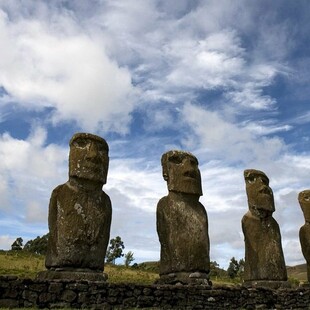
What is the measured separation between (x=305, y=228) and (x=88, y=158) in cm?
999

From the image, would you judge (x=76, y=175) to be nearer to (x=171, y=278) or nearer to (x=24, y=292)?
(x=24, y=292)

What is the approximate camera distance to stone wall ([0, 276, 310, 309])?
30.0ft

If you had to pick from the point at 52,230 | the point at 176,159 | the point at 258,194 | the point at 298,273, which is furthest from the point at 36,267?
the point at 298,273

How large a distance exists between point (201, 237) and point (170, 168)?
2.10 meters

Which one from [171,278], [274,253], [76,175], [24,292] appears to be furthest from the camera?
[274,253]

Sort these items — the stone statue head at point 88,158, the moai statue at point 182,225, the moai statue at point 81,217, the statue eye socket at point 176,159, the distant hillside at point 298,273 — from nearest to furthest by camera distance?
the moai statue at point 81,217 < the stone statue head at point 88,158 < the moai statue at point 182,225 < the statue eye socket at point 176,159 < the distant hillside at point 298,273

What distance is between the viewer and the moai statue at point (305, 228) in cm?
1741

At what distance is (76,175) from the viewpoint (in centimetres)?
1111

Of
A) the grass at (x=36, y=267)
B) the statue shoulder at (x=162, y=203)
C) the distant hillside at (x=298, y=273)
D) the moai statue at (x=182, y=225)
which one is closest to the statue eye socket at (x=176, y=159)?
the moai statue at (x=182, y=225)

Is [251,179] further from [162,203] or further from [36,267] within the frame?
[36,267]

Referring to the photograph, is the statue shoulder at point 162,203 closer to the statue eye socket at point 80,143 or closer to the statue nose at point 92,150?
the statue nose at point 92,150

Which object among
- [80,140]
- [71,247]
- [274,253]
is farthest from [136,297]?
[274,253]

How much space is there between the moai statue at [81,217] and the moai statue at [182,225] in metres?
2.06

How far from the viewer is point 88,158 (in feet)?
37.1
